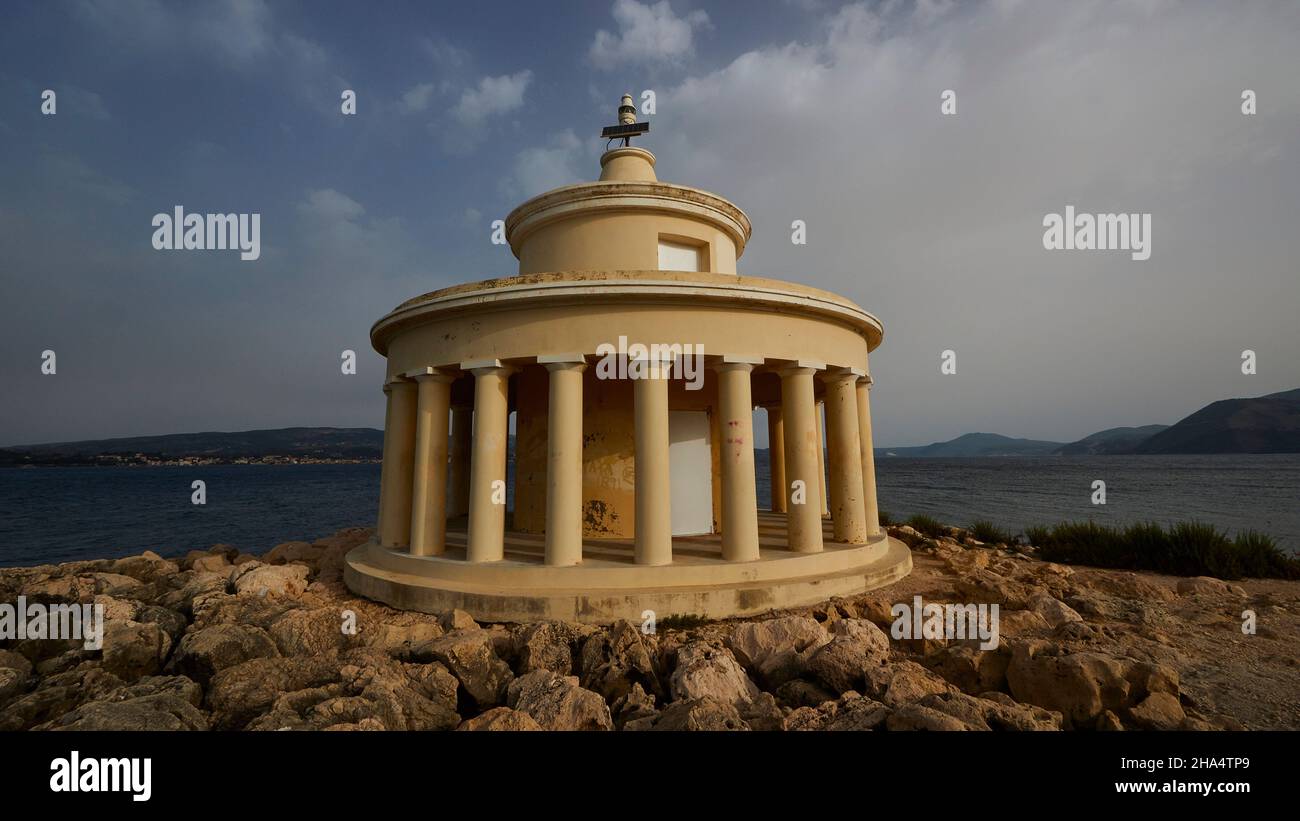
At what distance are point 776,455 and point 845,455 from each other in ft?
22.9

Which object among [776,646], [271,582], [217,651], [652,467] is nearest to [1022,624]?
[776,646]

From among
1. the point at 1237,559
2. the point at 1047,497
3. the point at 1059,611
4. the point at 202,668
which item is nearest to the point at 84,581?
the point at 202,668

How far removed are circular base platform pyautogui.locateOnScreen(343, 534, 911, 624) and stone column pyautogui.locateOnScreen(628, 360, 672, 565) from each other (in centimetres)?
34

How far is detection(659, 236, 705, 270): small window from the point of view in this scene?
499 inches

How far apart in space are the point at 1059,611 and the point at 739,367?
5952 millimetres

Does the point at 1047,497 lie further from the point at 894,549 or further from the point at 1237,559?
the point at 894,549

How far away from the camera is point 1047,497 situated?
5438 cm

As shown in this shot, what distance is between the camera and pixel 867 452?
13.0m

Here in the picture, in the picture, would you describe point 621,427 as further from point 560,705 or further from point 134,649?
point 134,649

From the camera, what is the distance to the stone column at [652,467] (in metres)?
9.20

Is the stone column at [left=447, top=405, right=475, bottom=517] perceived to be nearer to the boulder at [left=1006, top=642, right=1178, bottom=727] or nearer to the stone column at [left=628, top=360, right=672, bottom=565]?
the stone column at [left=628, top=360, right=672, bottom=565]

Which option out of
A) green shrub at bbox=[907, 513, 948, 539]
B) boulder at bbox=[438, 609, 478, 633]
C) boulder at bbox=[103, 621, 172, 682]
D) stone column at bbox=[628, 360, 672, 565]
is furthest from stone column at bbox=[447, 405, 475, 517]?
green shrub at bbox=[907, 513, 948, 539]

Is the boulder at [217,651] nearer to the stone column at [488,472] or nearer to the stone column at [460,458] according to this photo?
the stone column at [488,472]

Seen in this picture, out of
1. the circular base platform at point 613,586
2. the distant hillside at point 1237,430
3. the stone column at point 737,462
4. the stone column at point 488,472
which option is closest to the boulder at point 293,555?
the circular base platform at point 613,586
